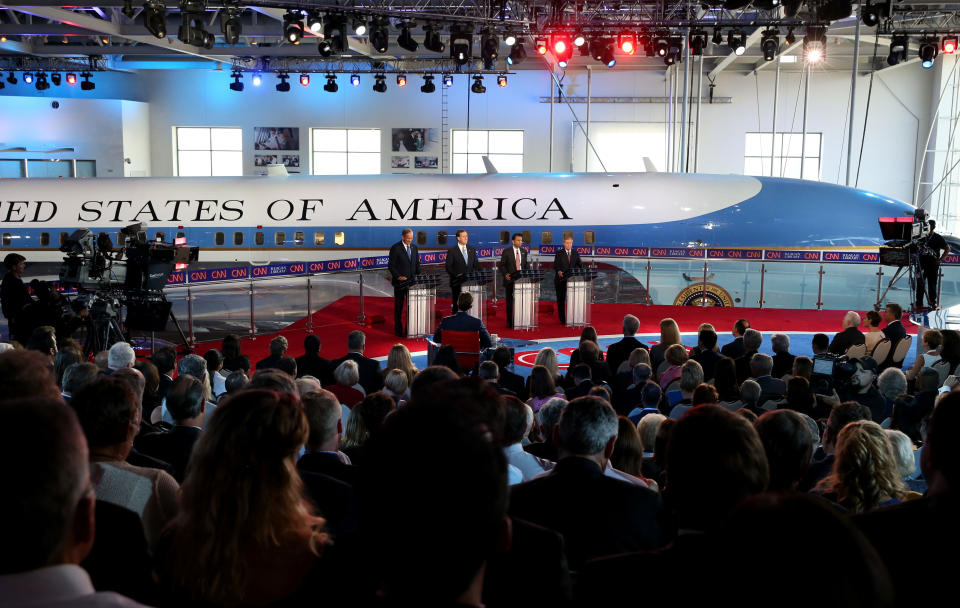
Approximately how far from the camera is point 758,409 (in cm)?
758

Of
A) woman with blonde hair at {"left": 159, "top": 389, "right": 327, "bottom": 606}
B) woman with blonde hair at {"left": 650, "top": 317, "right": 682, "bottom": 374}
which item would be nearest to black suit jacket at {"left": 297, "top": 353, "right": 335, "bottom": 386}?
woman with blonde hair at {"left": 650, "top": 317, "right": 682, "bottom": 374}

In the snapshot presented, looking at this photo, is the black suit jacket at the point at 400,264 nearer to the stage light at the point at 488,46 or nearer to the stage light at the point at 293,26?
the stage light at the point at 293,26

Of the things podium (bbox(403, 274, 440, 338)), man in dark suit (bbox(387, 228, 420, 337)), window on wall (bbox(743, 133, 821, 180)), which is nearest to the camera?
podium (bbox(403, 274, 440, 338))

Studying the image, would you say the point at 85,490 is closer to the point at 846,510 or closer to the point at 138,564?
the point at 138,564

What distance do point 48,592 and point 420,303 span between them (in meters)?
14.8

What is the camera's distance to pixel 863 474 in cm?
433

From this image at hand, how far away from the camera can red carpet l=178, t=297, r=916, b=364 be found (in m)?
16.0

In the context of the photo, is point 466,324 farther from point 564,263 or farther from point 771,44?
point 771,44

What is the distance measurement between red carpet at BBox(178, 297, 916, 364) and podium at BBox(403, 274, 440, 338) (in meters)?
0.29

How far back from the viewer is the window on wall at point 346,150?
38.8m

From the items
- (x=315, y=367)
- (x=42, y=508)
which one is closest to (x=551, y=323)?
(x=315, y=367)

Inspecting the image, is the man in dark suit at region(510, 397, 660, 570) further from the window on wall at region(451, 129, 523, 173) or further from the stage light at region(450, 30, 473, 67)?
the window on wall at region(451, 129, 523, 173)

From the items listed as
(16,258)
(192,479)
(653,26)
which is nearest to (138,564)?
(192,479)

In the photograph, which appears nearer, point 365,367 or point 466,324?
point 365,367
